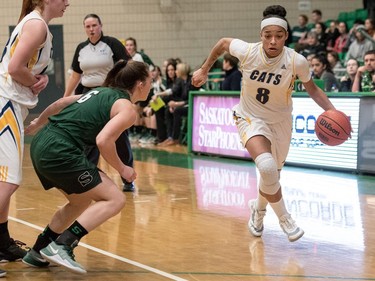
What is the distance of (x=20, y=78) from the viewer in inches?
221

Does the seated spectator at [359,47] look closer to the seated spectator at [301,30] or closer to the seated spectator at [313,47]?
the seated spectator at [313,47]

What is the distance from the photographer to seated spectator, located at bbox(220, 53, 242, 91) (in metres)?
14.3

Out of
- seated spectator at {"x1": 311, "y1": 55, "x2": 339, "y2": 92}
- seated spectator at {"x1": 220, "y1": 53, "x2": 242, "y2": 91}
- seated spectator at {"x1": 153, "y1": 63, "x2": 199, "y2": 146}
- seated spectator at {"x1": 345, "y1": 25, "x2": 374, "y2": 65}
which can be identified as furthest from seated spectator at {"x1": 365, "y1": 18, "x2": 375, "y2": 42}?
seated spectator at {"x1": 153, "y1": 63, "x2": 199, "y2": 146}

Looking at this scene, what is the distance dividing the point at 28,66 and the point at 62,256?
4.22 ft

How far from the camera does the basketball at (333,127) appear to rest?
22.7 ft

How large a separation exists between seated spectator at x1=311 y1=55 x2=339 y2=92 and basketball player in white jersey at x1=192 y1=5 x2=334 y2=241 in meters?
6.19

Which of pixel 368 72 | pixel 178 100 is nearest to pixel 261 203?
pixel 368 72

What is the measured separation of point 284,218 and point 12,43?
2.52m

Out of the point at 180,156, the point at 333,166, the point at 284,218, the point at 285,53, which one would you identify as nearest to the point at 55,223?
the point at 284,218

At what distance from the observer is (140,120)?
691 inches

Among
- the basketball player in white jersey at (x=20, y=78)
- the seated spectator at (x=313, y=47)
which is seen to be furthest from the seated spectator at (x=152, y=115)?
the basketball player in white jersey at (x=20, y=78)

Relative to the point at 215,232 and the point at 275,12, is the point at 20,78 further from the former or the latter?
the point at 215,232

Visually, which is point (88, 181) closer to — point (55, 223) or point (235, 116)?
point (55, 223)

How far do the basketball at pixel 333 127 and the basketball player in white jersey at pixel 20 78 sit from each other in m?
2.41
